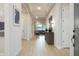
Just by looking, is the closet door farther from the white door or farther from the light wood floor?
the light wood floor

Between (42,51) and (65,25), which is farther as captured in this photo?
(65,25)

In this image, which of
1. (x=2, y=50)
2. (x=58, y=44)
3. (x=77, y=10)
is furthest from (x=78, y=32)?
(x=58, y=44)

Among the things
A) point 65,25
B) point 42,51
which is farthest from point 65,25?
point 42,51

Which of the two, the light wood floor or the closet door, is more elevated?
the closet door

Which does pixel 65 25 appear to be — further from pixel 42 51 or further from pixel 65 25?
pixel 42 51

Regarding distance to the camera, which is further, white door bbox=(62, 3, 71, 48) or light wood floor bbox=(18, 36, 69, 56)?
white door bbox=(62, 3, 71, 48)

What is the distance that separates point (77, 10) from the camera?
3.78m

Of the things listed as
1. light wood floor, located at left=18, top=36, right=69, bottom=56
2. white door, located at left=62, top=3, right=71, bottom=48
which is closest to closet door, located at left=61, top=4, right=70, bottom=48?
white door, located at left=62, top=3, right=71, bottom=48

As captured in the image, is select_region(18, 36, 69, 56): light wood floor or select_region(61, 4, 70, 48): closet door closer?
select_region(18, 36, 69, 56): light wood floor

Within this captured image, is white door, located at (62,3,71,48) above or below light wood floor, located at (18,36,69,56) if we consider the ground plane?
above

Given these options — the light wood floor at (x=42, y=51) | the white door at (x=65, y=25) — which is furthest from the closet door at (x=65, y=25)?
the light wood floor at (x=42, y=51)

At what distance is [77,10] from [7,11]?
195cm

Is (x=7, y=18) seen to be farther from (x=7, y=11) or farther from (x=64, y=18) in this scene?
(x=64, y=18)

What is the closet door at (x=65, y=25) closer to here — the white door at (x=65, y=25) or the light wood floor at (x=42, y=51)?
the white door at (x=65, y=25)
